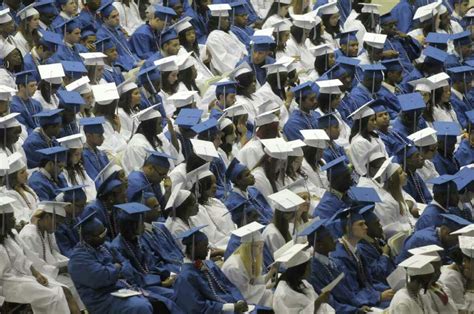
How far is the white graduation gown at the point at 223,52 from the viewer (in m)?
17.6

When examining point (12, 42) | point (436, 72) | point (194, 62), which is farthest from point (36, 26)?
point (436, 72)

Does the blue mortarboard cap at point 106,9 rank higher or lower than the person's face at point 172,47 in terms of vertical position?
higher

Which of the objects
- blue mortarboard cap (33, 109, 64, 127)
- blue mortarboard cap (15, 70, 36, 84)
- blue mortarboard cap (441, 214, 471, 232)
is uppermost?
blue mortarboard cap (33, 109, 64, 127)

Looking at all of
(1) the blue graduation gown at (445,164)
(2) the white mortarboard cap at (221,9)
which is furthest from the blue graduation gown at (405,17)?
(1) the blue graduation gown at (445,164)

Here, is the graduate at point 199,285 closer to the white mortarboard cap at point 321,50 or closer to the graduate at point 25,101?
the graduate at point 25,101

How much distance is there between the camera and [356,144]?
1530 cm

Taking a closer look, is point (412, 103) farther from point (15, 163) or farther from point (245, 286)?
point (15, 163)

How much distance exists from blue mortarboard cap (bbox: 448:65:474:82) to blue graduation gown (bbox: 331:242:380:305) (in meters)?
5.03

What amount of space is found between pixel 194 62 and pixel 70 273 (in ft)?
18.7

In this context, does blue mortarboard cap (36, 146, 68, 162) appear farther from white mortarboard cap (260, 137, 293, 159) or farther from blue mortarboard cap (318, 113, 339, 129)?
blue mortarboard cap (318, 113, 339, 129)

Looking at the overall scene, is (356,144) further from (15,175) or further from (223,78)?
(15,175)

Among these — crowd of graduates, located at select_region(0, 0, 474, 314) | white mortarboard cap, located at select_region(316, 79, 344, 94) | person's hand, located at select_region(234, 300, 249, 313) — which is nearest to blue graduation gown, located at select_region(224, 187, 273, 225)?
crowd of graduates, located at select_region(0, 0, 474, 314)

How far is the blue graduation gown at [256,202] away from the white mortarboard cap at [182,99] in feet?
5.85

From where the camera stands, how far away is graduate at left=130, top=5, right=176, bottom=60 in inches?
691
